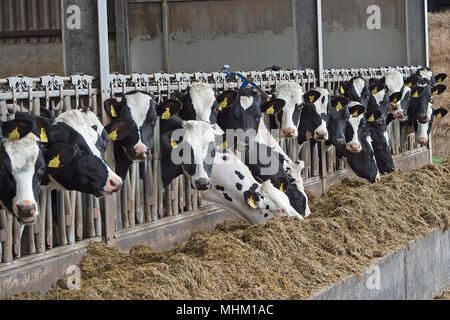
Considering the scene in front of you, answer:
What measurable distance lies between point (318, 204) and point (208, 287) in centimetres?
442

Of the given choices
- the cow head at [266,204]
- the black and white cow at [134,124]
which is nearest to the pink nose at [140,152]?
the black and white cow at [134,124]

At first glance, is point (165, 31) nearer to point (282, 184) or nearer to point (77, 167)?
point (282, 184)

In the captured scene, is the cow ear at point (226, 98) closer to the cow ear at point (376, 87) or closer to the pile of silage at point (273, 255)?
the pile of silage at point (273, 255)

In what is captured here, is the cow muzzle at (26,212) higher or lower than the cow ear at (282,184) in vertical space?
higher

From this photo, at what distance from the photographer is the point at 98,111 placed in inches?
Answer: 315

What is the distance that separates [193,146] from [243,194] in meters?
0.99

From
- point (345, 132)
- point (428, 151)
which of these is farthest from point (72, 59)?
point (428, 151)

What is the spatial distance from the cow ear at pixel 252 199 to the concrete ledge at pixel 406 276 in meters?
1.58

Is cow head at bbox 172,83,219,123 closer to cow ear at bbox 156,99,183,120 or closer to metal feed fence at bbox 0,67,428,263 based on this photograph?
metal feed fence at bbox 0,67,428,263

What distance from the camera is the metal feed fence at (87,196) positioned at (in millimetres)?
6899

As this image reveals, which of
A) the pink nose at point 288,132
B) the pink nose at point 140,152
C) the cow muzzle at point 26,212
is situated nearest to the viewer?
the cow muzzle at point 26,212

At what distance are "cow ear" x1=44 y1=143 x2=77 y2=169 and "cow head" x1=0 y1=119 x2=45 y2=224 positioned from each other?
0.95ft

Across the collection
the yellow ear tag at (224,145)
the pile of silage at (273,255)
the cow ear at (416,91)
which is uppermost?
the cow ear at (416,91)
